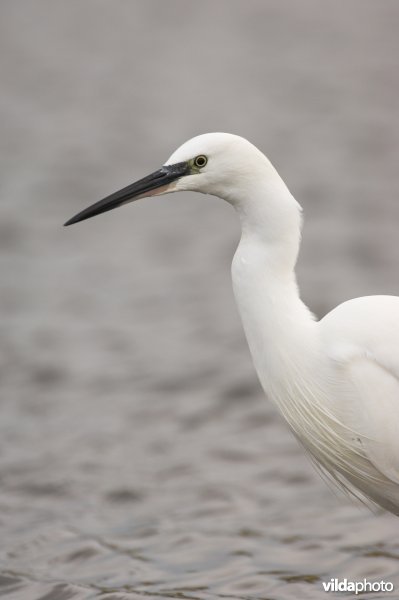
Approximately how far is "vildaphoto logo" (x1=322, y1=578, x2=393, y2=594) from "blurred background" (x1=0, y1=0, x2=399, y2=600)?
7 centimetres

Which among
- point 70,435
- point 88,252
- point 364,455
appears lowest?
point 364,455

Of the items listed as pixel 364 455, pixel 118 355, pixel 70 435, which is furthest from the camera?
pixel 118 355

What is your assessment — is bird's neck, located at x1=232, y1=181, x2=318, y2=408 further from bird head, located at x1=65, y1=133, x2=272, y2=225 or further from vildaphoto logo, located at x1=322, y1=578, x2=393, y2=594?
vildaphoto logo, located at x1=322, y1=578, x2=393, y2=594

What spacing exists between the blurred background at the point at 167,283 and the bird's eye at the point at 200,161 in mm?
1949

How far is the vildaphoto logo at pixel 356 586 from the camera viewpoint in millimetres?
5137

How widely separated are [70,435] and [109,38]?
19.7 feet

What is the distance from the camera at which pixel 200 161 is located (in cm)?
429

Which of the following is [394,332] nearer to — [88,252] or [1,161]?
[88,252]

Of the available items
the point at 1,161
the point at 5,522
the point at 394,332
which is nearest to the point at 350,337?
the point at 394,332

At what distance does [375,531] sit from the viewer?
5855mm

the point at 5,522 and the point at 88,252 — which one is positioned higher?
the point at 88,252

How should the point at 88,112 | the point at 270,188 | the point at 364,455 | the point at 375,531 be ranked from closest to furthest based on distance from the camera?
the point at 270,188
the point at 364,455
the point at 375,531
the point at 88,112

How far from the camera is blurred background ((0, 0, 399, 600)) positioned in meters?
5.84

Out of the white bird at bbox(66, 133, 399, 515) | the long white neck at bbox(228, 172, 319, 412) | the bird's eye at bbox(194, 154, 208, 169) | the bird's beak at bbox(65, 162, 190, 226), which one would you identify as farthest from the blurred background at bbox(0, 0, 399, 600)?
the bird's eye at bbox(194, 154, 208, 169)
